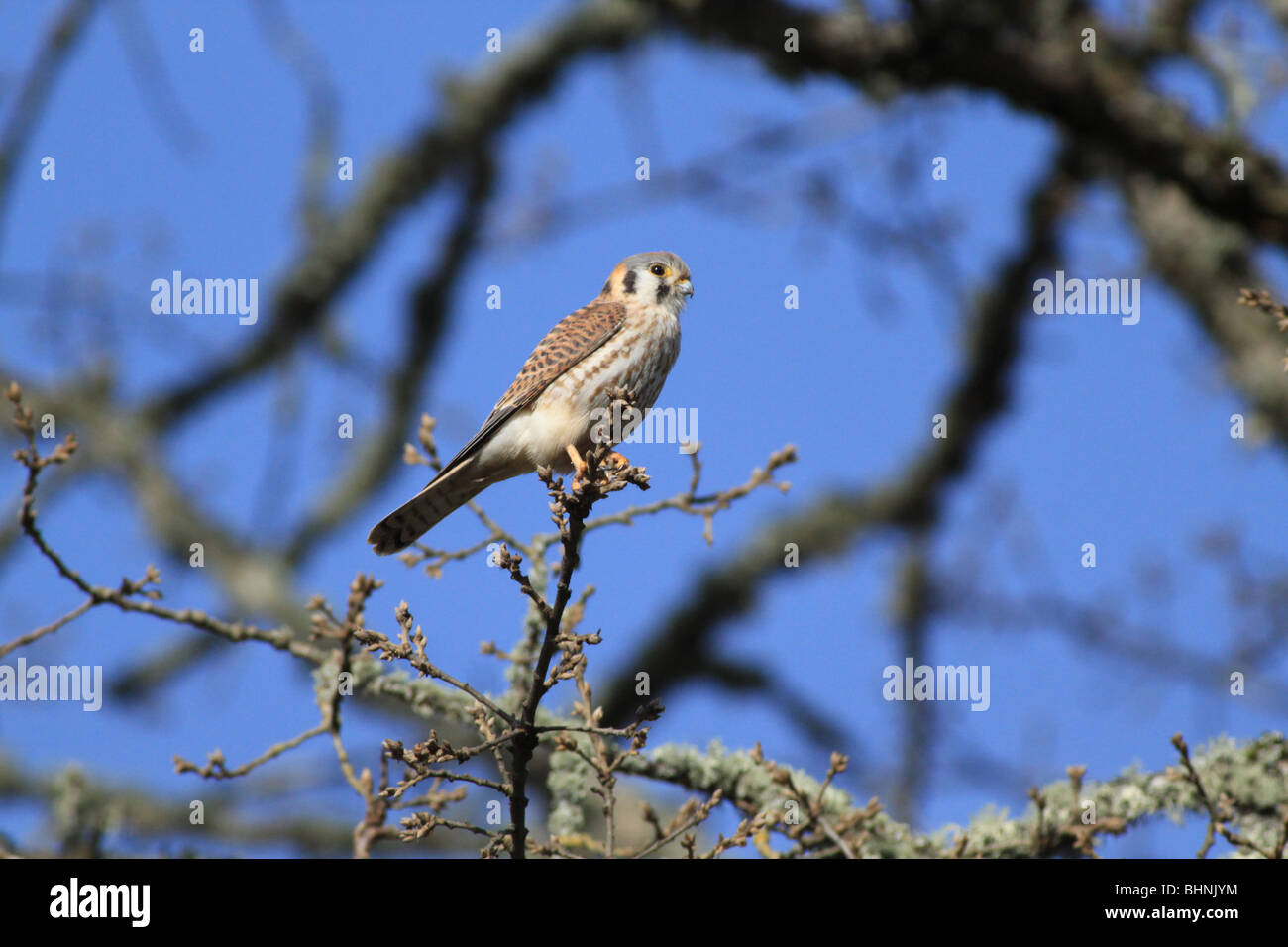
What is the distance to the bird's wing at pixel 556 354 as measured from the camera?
12.3 feet

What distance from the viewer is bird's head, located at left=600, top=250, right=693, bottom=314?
416cm

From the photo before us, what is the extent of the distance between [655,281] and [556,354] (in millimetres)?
530

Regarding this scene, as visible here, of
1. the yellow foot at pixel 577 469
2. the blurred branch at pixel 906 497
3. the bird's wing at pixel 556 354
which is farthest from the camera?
the blurred branch at pixel 906 497

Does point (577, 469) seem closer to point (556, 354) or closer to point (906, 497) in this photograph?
point (556, 354)

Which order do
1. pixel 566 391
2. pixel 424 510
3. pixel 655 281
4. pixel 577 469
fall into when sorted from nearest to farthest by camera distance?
pixel 577 469 → pixel 424 510 → pixel 566 391 → pixel 655 281

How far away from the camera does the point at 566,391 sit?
382cm

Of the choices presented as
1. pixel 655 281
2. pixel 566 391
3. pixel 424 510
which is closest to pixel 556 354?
pixel 566 391

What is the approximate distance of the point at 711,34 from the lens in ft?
17.6

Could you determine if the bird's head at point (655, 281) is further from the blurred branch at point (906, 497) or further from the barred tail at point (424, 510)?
the blurred branch at point (906, 497)

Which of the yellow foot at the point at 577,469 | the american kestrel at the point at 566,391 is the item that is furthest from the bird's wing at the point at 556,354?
the yellow foot at the point at 577,469

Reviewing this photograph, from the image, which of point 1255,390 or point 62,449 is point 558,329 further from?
point 1255,390
